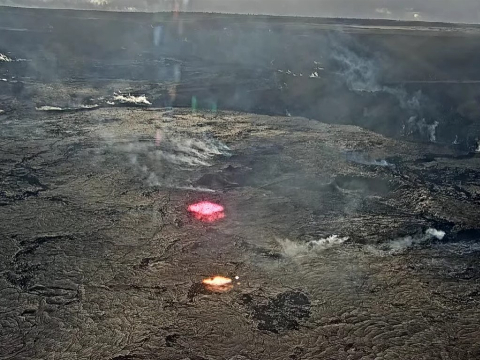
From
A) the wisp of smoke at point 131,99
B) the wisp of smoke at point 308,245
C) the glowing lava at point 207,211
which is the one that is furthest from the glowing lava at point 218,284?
the wisp of smoke at point 131,99

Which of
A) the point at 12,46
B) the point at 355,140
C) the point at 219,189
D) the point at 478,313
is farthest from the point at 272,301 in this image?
the point at 12,46

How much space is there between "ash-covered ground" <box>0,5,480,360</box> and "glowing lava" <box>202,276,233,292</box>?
7cm

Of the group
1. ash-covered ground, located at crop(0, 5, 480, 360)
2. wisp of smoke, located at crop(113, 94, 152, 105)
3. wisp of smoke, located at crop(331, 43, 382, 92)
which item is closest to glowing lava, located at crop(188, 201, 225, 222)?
ash-covered ground, located at crop(0, 5, 480, 360)

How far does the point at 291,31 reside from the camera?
3050cm

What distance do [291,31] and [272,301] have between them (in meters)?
27.7

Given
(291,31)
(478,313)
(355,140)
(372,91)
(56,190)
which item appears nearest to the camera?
(478,313)

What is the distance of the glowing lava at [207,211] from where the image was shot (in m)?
6.70

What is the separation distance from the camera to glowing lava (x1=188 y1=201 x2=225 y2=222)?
264 inches

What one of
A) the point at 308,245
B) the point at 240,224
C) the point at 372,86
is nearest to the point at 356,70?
the point at 372,86

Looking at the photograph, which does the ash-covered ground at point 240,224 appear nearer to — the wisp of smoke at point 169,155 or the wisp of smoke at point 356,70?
the wisp of smoke at point 169,155

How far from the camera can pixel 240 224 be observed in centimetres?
656

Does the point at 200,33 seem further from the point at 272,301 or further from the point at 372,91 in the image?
the point at 272,301

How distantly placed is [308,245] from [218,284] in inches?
55.4

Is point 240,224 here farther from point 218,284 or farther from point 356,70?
point 356,70
